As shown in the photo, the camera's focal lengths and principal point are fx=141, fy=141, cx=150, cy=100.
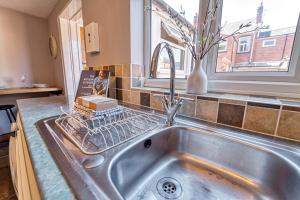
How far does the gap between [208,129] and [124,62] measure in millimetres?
751

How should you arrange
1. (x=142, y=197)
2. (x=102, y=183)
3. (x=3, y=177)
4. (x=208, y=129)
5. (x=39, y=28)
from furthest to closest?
1. (x=39, y=28)
2. (x=3, y=177)
3. (x=208, y=129)
4. (x=142, y=197)
5. (x=102, y=183)

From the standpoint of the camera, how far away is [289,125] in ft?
1.56

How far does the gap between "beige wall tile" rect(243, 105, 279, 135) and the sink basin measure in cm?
11

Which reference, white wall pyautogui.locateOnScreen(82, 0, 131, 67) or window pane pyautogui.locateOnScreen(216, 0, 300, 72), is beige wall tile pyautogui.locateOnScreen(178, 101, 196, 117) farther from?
white wall pyautogui.locateOnScreen(82, 0, 131, 67)

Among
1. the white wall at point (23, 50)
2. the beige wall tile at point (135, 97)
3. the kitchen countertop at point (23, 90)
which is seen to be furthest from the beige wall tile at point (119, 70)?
the white wall at point (23, 50)

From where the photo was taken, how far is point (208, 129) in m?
0.58

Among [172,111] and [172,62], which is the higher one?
[172,62]

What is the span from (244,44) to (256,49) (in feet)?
0.20

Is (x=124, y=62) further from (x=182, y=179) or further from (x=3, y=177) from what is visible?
(x=3, y=177)

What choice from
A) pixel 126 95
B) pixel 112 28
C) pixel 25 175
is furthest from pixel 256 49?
pixel 25 175

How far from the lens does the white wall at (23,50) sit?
2.40 metres

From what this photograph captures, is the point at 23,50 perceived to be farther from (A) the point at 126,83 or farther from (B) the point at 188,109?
(B) the point at 188,109

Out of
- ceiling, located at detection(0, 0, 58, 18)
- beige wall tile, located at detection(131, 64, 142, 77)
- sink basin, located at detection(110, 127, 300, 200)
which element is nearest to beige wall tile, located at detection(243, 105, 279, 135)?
sink basin, located at detection(110, 127, 300, 200)

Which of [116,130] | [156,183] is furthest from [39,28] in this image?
[156,183]
